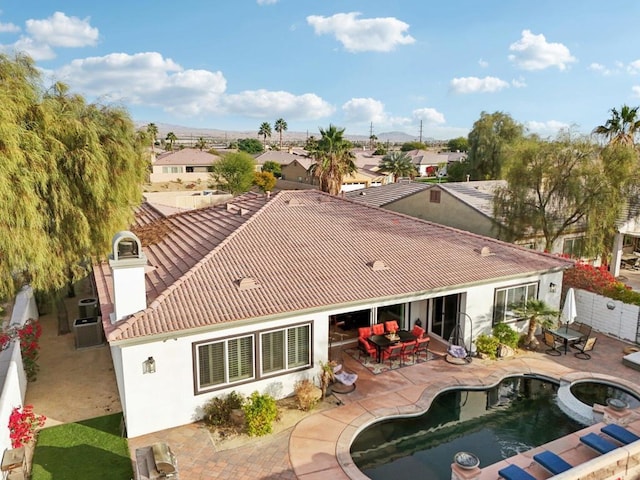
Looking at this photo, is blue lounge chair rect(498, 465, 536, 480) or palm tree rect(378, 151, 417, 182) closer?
blue lounge chair rect(498, 465, 536, 480)

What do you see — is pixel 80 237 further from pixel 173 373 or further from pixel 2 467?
pixel 2 467

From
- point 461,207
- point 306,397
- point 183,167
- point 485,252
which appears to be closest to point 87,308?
point 306,397

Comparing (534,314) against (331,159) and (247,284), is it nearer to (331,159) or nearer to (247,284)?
(247,284)

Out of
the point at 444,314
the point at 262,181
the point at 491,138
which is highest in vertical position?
the point at 491,138

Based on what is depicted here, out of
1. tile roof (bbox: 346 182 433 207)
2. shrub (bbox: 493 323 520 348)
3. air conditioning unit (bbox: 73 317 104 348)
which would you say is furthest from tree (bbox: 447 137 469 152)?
air conditioning unit (bbox: 73 317 104 348)

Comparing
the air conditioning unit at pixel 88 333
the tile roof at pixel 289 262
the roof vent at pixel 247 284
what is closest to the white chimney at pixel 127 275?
the tile roof at pixel 289 262

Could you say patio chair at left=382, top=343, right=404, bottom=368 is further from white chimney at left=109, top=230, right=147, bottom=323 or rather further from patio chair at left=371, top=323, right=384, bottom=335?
white chimney at left=109, top=230, right=147, bottom=323

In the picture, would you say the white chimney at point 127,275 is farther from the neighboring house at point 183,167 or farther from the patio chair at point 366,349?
the neighboring house at point 183,167

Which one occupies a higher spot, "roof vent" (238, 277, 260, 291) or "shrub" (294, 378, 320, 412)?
"roof vent" (238, 277, 260, 291)
